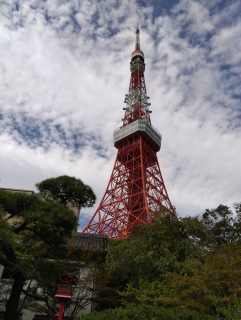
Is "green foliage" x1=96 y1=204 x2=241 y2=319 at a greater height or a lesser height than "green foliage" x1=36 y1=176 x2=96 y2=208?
lesser

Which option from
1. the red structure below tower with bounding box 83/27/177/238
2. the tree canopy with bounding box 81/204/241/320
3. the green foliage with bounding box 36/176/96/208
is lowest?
the tree canopy with bounding box 81/204/241/320

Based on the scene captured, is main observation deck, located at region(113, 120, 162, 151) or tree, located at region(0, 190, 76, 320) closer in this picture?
tree, located at region(0, 190, 76, 320)

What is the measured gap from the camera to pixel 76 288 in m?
9.23

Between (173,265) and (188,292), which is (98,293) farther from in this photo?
(188,292)

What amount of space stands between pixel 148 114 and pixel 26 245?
2785 cm

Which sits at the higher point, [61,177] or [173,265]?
[61,177]

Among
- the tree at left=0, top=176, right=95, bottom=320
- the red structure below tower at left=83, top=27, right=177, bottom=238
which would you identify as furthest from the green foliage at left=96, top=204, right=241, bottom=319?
the red structure below tower at left=83, top=27, right=177, bottom=238

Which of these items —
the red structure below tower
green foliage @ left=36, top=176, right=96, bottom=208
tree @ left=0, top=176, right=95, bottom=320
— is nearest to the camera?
tree @ left=0, top=176, right=95, bottom=320

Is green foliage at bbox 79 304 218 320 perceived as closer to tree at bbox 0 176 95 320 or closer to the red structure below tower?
tree at bbox 0 176 95 320

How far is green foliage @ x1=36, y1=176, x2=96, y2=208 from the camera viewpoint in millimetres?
7723

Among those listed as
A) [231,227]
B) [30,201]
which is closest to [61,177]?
[30,201]

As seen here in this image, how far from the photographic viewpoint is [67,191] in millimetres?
7797

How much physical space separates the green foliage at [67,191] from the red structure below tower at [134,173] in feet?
49.6

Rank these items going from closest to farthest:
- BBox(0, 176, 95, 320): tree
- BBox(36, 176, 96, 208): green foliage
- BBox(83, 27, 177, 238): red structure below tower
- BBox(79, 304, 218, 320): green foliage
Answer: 1. BBox(79, 304, 218, 320): green foliage
2. BBox(0, 176, 95, 320): tree
3. BBox(36, 176, 96, 208): green foliage
4. BBox(83, 27, 177, 238): red structure below tower
